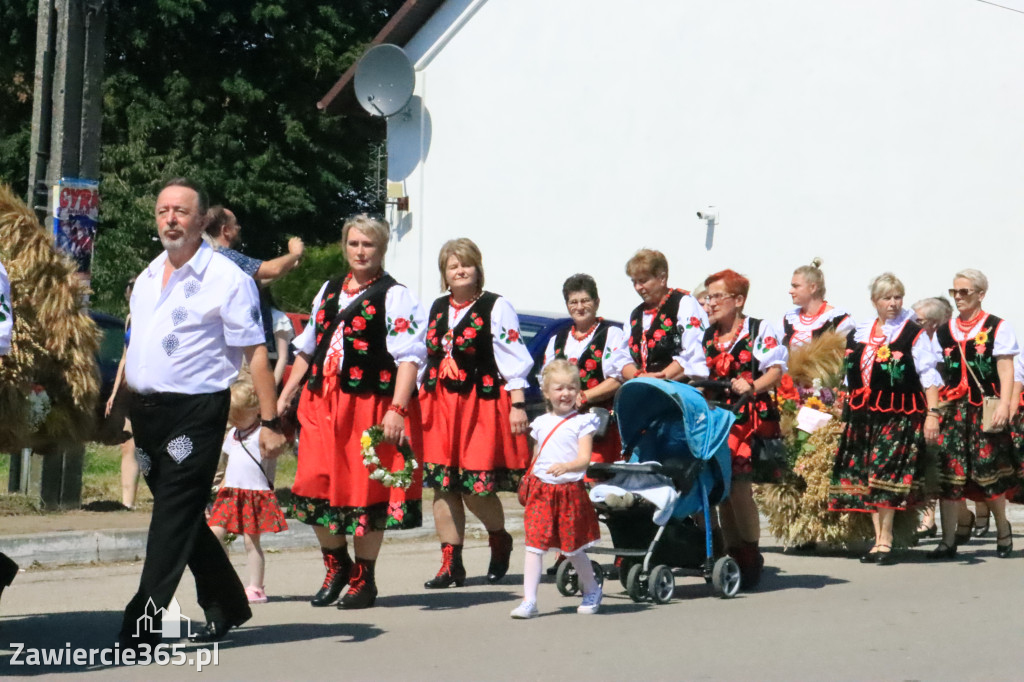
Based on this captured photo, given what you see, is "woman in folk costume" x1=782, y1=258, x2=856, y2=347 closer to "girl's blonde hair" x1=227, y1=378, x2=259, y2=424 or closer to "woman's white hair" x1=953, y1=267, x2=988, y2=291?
"woman's white hair" x1=953, y1=267, x2=988, y2=291

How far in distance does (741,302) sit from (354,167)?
72.3 feet

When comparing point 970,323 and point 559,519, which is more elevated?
point 970,323

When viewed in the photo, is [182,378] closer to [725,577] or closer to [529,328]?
[725,577]

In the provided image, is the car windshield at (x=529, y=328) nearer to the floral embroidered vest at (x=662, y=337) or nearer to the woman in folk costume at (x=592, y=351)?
the woman in folk costume at (x=592, y=351)

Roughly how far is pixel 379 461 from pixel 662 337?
2.28 meters

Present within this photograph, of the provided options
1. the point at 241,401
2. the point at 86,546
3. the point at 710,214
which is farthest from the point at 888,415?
the point at 710,214

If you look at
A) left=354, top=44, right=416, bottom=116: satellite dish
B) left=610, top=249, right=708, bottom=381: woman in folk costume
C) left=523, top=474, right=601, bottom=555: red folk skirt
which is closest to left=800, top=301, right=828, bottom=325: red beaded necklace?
left=610, top=249, right=708, bottom=381: woman in folk costume

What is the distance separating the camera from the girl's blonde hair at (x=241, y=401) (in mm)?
8031

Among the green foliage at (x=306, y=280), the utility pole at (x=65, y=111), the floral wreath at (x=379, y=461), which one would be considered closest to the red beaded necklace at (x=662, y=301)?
the floral wreath at (x=379, y=461)

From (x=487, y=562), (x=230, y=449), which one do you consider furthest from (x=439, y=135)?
(x=230, y=449)

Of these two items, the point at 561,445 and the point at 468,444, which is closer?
the point at 561,445

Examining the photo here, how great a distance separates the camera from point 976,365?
35.7 feet

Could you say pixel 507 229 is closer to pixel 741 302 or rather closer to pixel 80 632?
pixel 741 302

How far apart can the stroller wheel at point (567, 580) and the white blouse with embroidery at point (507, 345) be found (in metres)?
1.05
